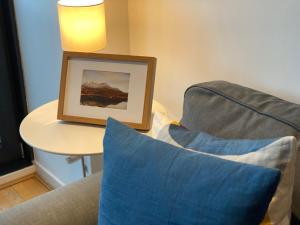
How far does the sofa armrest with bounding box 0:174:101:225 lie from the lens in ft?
3.94

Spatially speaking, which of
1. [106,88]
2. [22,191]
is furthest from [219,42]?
[22,191]

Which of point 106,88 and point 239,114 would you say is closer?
point 239,114

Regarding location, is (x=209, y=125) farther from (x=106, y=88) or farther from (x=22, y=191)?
(x=22, y=191)

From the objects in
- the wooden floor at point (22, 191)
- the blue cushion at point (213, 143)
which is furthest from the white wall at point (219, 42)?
the wooden floor at point (22, 191)

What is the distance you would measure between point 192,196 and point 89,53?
859 mm

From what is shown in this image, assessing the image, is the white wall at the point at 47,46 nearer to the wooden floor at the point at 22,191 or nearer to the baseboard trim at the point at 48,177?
the baseboard trim at the point at 48,177

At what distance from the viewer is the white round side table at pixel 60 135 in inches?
57.1

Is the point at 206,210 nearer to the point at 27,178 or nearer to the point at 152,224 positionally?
the point at 152,224

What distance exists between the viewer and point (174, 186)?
89 cm

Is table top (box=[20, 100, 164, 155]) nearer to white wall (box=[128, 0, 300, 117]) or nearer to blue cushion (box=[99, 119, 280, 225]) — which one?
white wall (box=[128, 0, 300, 117])

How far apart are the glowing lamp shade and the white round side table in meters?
0.29

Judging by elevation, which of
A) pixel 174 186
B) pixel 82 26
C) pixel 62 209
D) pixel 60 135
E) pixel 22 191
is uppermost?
pixel 82 26

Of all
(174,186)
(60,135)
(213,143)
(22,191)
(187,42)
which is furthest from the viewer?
(22,191)

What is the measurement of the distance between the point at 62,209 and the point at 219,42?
0.81 metres
